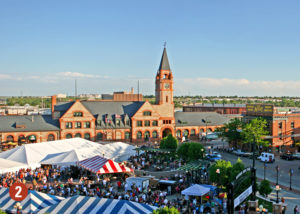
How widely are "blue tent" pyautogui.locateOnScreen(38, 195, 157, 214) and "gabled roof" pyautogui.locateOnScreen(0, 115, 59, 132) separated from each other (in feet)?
145

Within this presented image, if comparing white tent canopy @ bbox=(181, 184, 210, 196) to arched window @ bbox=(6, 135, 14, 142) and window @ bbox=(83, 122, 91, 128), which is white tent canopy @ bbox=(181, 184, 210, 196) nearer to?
window @ bbox=(83, 122, 91, 128)

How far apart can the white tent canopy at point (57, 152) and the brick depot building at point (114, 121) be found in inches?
725

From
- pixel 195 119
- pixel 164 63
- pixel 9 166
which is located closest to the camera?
pixel 9 166

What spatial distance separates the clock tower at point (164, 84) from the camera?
248 ft

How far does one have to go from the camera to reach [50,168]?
40312 millimetres

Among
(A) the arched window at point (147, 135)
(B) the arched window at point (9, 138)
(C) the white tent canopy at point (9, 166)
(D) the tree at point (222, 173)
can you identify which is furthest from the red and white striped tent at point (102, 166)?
(A) the arched window at point (147, 135)

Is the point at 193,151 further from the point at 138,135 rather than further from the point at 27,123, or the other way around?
the point at 27,123

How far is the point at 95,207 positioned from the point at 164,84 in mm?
56981

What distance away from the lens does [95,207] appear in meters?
20.8

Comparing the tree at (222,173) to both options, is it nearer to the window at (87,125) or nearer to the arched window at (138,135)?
the window at (87,125)

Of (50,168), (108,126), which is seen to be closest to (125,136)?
(108,126)

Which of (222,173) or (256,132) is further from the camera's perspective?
(256,132)

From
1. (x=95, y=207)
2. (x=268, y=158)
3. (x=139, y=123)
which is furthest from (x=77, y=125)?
(x=95, y=207)

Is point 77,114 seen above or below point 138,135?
above
